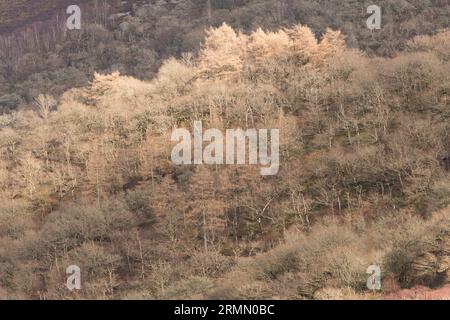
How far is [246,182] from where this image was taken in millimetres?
63906

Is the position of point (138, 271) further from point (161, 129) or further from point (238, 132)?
point (161, 129)

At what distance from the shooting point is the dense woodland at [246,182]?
3872 centimetres

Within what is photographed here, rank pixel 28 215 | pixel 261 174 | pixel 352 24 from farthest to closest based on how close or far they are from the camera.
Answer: pixel 352 24 < pixel 28 215 < pixel 261 174

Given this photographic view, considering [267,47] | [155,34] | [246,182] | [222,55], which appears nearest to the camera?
[246,182]

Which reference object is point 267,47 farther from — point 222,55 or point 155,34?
point 155,34

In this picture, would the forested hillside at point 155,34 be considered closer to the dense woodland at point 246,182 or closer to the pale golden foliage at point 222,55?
the dense woodland at point 246,182

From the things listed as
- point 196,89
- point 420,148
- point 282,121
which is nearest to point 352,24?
point 196,89

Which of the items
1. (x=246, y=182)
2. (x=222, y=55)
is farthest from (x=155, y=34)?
(x=246, y=182)

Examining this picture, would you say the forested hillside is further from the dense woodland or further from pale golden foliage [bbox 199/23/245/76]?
pale golden foliage [bbox 199/23/245/76]


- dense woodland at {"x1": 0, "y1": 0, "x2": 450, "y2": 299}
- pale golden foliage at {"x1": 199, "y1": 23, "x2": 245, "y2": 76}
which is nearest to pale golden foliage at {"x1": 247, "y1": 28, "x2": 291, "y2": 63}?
dense woodland at {"x1": 0, "y1": 0, "x2": 450, "y2": 299}

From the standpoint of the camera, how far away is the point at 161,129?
8231 cm

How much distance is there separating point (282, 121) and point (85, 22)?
133 meters

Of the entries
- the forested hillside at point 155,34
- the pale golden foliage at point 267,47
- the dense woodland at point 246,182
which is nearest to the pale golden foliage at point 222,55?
the dense woodland at point 246,182

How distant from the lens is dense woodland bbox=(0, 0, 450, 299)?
38719 millimetres
